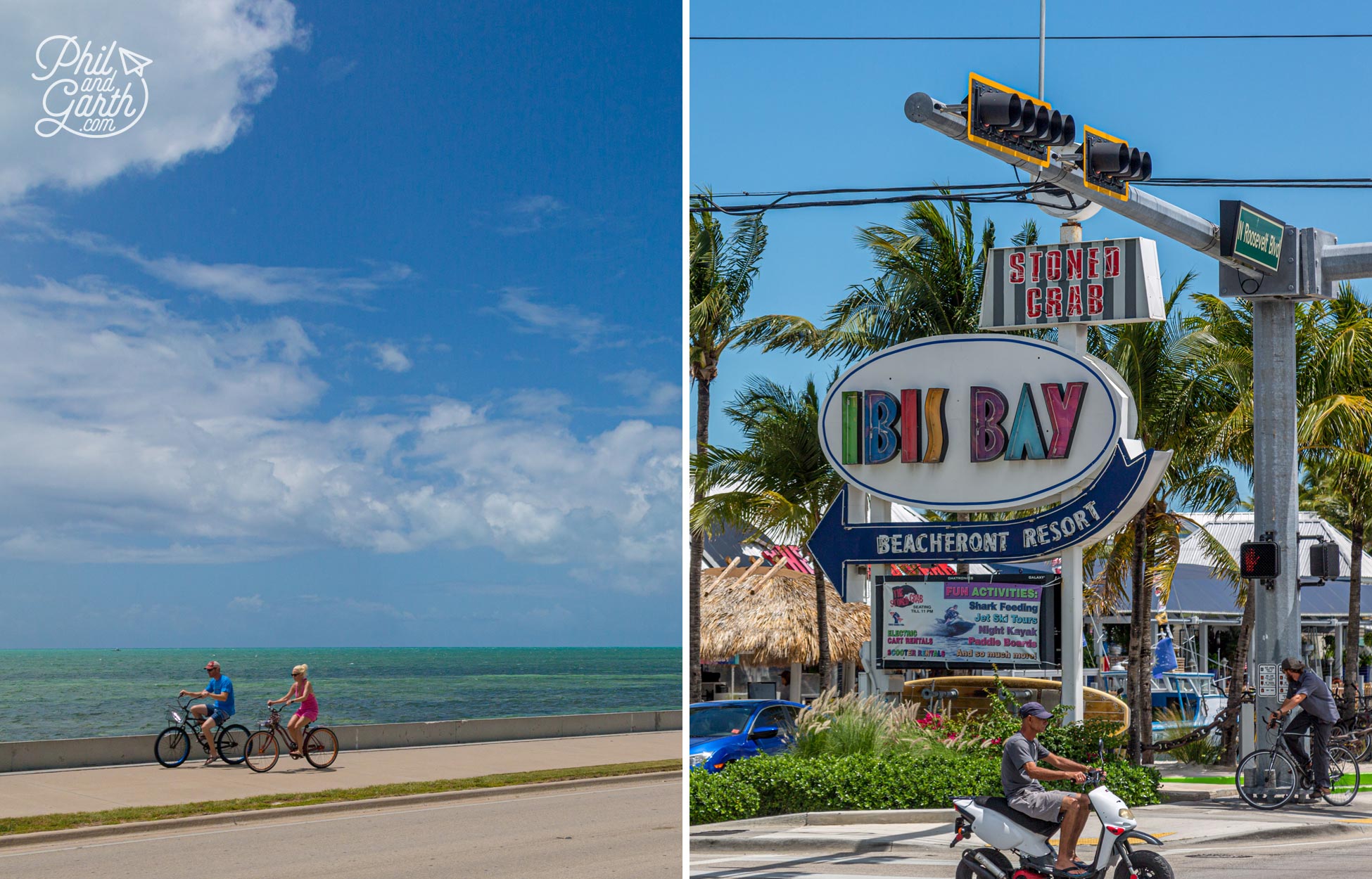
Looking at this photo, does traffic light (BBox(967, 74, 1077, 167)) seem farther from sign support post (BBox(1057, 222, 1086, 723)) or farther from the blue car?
the blue car

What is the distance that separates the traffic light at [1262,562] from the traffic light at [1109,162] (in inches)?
215

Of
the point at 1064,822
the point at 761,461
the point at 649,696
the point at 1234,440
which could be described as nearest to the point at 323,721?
the point at 649,696

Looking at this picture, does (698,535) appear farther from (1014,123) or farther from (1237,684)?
(1014,123)

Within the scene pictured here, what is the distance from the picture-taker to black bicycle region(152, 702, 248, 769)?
20.5 meters

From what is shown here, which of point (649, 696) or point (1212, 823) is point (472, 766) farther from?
point (649, 696)

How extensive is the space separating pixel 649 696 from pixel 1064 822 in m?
125

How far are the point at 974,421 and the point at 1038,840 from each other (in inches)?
368

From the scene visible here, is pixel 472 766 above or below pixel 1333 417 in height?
below

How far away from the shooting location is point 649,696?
133 m

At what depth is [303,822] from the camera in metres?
16.5

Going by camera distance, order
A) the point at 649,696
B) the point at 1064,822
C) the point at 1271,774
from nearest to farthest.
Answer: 1. the point at 1064,822
2. the point at 1271,774
3. the point at 649,696

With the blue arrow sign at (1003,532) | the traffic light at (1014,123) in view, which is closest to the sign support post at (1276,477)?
the blue arrow sign at (1003,532)

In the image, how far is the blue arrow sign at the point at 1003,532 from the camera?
56.4 feet

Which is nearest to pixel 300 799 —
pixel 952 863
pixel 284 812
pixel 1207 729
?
pixel 284 812
